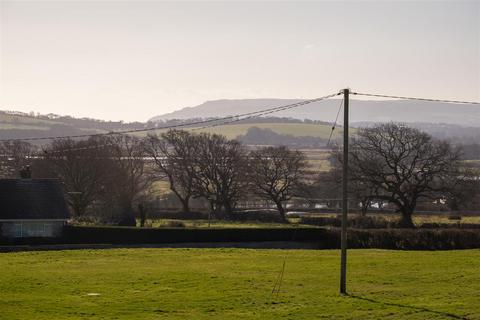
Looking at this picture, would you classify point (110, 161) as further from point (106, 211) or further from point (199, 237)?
point (199, 237)

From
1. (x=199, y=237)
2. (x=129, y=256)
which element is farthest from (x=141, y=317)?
(x=199, y=237)

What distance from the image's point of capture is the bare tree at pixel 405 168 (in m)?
75.7

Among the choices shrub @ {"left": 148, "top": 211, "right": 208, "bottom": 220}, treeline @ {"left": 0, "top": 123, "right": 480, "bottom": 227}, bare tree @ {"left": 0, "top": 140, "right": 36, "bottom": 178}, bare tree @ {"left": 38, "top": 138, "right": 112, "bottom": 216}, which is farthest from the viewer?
bare tree @ {"left": 0, "top": 140, "right": 36, "bottom": 178}

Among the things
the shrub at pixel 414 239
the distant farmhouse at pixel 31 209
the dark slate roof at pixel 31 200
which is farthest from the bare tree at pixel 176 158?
the shrub at pixel 414 239

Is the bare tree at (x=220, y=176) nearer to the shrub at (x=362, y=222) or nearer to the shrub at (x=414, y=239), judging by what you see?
the shrub at (x=362, y=222)

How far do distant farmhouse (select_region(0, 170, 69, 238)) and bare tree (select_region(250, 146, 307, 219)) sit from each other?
3505 centimetres

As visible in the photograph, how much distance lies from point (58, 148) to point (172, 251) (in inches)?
1551

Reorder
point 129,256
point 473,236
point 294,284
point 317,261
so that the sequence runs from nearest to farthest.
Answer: point 294,284, point 317,261, point 129,256, point 473,236

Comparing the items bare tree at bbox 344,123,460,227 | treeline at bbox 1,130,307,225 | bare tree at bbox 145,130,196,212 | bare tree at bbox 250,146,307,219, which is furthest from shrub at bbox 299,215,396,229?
bare tree at bbox 145,130,196,212

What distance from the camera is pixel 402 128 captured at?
266 ft

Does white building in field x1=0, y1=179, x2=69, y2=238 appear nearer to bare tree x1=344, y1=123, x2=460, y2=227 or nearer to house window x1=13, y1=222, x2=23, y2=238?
house window x1=13, y1=222, x2=23, y2=238

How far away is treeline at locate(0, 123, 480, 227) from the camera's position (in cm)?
7638

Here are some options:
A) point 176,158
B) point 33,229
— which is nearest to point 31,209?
point 33,229

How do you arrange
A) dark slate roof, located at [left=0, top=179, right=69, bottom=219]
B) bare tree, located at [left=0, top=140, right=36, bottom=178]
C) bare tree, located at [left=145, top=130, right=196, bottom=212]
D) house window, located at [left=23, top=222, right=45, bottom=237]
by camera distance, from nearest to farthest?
house window, located at [left=23, top=222, right=45, bottom=237] < dark slate roof, located at [left=0, top=179, right=69, bottom=219] < bare tree, located at [left=0, top=140, right=36, bottom=178] < bare tree, located at [left=145, top=130, right=196, bottom=212]
